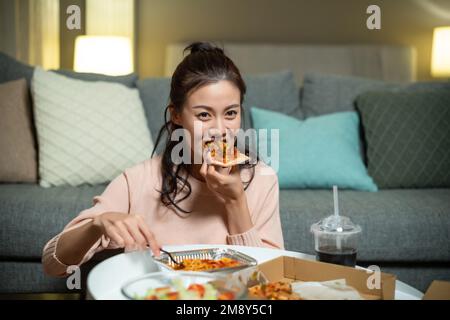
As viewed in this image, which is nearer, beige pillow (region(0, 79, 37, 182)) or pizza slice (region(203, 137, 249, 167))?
pizza slice (region(203, 137, 249, 167))

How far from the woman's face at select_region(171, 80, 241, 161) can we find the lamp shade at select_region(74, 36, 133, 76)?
2292mm

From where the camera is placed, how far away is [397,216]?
85.2 inches

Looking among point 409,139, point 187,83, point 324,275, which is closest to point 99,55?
point 409,139

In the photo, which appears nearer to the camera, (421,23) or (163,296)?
(163,296)

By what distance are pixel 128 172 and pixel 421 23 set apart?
11.5 ft

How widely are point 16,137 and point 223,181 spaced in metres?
1.44

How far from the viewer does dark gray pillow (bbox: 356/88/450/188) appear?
261cm

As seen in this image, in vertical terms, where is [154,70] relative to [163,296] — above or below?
above

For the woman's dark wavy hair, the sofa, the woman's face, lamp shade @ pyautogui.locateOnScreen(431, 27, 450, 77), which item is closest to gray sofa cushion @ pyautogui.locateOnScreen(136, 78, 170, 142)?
the sofa

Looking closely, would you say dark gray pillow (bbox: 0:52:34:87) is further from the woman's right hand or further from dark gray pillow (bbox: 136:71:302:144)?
the woman's right hand

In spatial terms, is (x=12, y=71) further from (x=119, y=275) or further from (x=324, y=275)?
(x=324, y=275)

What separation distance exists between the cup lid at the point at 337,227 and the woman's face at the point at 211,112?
43cm

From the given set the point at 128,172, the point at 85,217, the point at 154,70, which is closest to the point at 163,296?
the point at 85,217

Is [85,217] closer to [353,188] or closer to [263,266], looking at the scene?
[263,266]
